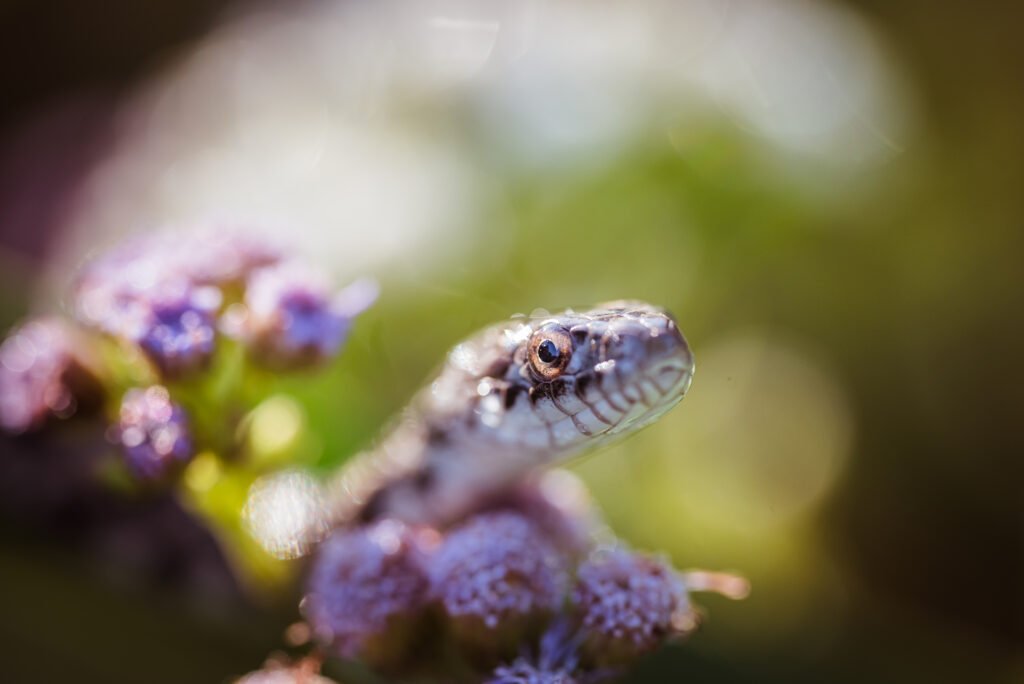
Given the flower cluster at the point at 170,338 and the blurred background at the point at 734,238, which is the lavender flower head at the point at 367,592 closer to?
the flower cluster at the point at 170,338

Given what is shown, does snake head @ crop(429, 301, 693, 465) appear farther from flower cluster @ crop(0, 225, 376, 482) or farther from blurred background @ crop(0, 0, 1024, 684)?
blurred background @ crop(0, 0, 1024, 684)

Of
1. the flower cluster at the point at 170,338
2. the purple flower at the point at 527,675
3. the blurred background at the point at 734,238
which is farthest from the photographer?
the blurred background at the point at 734,238

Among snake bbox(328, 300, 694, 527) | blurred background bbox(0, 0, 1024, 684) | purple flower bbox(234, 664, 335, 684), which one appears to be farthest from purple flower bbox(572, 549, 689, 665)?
blurred background bbox(0, 0, 1024, 684)

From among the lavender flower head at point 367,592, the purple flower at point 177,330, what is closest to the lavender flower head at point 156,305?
the purple flower at point 177,330

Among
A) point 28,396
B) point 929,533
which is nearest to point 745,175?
point 929,533

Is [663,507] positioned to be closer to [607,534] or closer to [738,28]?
[607,534]

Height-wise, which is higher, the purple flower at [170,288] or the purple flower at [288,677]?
the purple flower at [170,288]

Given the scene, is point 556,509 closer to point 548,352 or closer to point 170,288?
point 548,352
